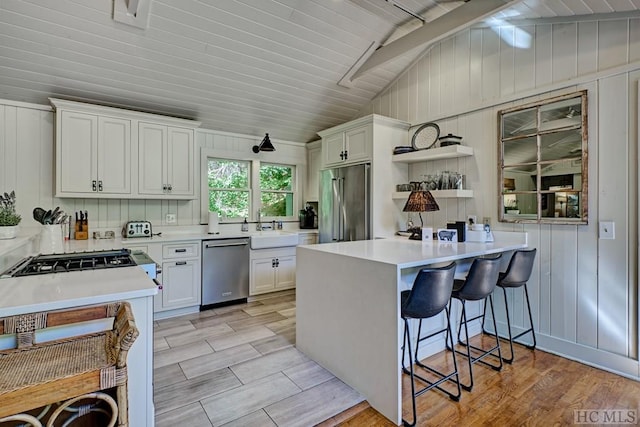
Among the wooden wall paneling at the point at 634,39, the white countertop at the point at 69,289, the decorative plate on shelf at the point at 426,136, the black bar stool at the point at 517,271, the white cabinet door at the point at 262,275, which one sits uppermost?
the wooden wall paneling at the point at 634,39

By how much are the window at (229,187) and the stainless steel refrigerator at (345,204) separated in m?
1.18

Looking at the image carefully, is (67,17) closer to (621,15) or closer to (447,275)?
(447,275)

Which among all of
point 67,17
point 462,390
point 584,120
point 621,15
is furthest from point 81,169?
point 621,15

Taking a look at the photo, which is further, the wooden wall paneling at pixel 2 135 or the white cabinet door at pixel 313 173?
the white cabinet door at pixel 313 173

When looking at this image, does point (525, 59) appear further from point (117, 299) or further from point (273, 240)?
point (117, 299)

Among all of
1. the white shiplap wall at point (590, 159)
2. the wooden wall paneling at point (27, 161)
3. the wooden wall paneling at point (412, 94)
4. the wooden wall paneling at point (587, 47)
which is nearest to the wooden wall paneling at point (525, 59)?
the white shiplap wall at point (590, 159)

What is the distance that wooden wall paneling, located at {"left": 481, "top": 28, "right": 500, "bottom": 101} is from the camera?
3.09 meters

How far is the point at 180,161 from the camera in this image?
3850mm

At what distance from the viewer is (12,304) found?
1160 millimetres

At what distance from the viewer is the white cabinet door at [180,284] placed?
11.6ft

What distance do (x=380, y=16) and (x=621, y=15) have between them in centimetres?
188

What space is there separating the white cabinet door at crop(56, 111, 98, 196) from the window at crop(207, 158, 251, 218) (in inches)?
54.2

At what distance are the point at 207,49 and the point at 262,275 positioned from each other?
2664 millimetres

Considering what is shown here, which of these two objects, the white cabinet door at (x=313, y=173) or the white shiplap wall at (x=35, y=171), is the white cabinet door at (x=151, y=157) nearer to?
the white shiplap wall at (x=35, y=171)
